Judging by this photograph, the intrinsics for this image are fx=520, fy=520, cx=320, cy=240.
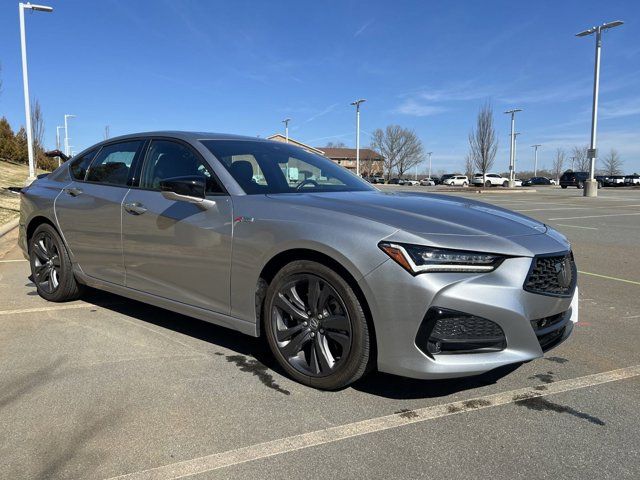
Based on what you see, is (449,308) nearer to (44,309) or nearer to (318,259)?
(318,259)

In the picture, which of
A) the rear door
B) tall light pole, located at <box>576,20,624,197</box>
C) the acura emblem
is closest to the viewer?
the acura emblem

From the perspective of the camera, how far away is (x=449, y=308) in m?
2.65

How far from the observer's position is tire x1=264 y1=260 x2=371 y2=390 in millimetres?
2902

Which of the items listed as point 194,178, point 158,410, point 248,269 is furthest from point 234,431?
point 194,178

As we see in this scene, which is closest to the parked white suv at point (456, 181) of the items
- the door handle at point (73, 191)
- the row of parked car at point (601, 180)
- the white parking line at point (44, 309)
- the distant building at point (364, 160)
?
the row of parked car at point (601, 180)

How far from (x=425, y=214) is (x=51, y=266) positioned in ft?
12.7

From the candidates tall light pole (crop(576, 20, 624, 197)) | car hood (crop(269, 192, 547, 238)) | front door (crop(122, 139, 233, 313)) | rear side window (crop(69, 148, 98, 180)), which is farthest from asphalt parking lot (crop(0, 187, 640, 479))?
tall light pole (crop(576, 20, 624, 197))

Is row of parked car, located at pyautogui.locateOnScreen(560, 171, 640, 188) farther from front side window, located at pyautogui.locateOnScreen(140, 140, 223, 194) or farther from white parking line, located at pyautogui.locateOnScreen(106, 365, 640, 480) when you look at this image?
front side window, located at pyautogui.locateOnScreen(140, 140, 223, 194)

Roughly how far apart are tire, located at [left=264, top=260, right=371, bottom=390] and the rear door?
170cm

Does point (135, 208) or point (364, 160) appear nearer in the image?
point (135, 208)

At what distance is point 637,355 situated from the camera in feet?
12.4

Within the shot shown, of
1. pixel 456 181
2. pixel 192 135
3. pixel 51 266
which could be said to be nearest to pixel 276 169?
pixel 192 135

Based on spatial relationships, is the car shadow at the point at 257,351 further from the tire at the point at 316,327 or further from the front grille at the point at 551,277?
the front grille at the point at 551,277

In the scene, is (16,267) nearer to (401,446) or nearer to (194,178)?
Answer: (194,178)
